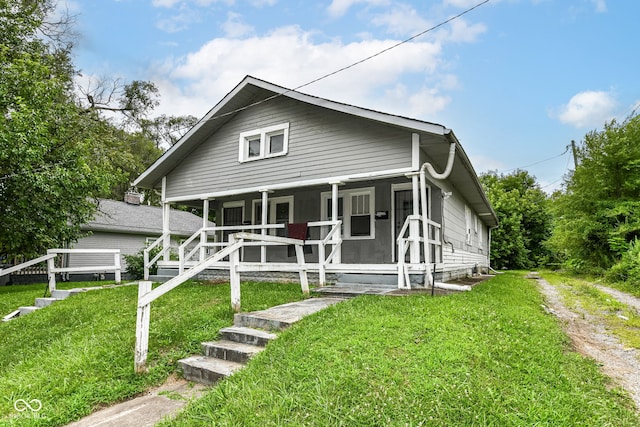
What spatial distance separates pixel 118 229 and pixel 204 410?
→ 59.8 ft

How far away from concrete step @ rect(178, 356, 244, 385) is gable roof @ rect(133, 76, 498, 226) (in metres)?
5.69

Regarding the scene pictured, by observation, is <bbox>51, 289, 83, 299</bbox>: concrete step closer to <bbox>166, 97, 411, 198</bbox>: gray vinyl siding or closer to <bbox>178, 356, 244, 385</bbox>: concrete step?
<bbox>166, 97, 411, 198</bbox>: gray vinyl siding

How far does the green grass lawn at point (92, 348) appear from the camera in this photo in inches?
141

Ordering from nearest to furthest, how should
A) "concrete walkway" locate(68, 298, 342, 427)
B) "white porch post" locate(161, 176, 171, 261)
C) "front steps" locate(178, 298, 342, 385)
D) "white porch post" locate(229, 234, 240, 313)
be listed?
"concrete walkway" locate(68, 298, 342, 427)
"front steps" locate(178, 298, 342, 385)
"white porch post" locate(229, 234, 240, 313)
"white porch post" locate(161, 176, 171, 261)

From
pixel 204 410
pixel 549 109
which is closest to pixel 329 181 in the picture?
pixel 204 410

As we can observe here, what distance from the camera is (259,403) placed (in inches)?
113

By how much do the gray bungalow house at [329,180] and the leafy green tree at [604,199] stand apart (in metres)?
4.86

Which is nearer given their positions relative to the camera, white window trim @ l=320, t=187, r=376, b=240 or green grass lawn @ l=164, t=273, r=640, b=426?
green grass lawn @ l=164, t=273, r=640, b=426

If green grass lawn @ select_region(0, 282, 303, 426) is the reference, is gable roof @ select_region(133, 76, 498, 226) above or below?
→ above

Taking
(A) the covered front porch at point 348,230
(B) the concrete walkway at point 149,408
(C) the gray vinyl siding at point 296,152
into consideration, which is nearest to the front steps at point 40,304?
(A) the covered front porch at point 348,230

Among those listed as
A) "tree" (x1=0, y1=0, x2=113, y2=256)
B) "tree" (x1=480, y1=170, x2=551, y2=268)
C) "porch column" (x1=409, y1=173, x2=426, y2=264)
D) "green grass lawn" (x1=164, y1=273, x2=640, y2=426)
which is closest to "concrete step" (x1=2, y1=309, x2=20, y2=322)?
"tree" (x1=0, y1=0, x2=113, y2=256)

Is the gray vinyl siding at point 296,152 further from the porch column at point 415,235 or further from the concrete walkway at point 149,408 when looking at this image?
the concrete walkway at point 149,408

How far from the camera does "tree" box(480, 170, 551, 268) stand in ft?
85.7
